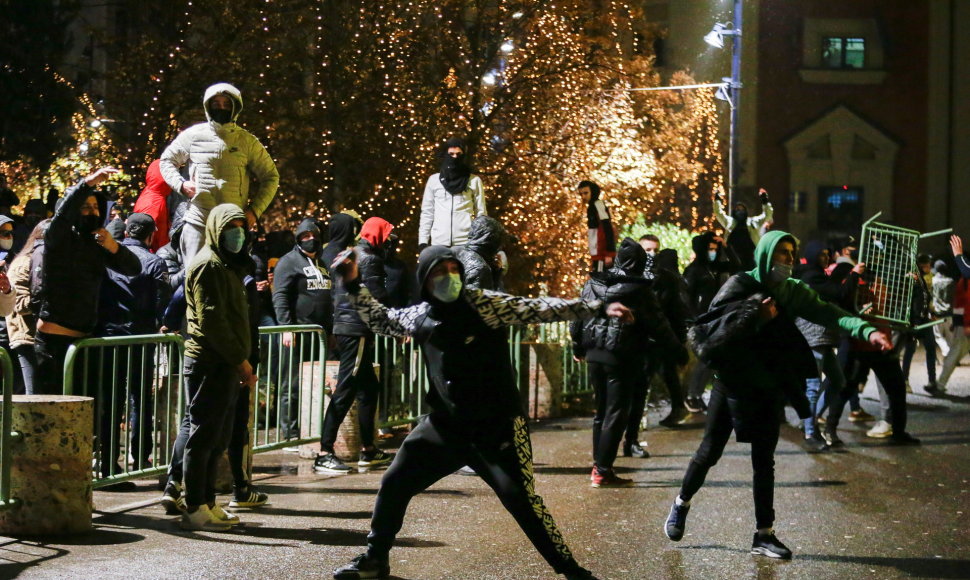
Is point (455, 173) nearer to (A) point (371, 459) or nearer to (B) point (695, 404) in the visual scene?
(A) point (371, 459)

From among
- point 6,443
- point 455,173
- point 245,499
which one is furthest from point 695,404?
point 6,443

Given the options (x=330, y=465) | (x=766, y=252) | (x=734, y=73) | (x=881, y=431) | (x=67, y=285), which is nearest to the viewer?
(x=766, y=252)

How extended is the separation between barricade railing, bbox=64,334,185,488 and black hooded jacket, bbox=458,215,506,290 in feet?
6.72

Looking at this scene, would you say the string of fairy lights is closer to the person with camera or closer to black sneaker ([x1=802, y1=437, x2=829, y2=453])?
black sneaker ([x1=802, y1=437, x2=829, y2=453])

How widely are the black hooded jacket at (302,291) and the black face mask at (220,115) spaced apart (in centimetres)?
247

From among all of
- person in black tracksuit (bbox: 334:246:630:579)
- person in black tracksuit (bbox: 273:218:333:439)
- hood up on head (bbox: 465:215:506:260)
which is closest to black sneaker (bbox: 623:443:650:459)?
person in black tracksuit (bbox: 273:218:333:439)

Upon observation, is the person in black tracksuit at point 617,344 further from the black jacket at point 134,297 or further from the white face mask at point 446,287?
the white face mask at point 446,287

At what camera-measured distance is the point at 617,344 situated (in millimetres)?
10812

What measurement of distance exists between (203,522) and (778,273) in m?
3.61

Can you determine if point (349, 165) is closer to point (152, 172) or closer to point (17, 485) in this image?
point (152, 172)

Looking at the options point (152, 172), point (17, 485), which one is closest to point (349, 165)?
point (152, 172)

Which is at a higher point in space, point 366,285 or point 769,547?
point 366,285

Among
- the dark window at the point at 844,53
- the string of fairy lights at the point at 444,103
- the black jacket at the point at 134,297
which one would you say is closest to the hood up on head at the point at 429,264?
the black jacket at the point at 134,297

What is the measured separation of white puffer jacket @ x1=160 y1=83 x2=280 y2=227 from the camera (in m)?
9.91
